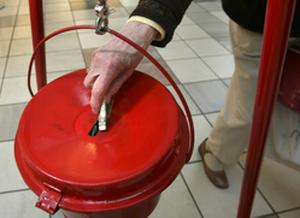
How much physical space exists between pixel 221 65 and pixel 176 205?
1083mm

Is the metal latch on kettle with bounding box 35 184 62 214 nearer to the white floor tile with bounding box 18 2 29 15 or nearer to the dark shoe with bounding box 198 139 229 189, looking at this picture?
the dark shoe with bounding box 198 139 229 189

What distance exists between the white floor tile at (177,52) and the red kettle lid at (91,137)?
147 centimetres

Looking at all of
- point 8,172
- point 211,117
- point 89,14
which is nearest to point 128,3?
point 89,14

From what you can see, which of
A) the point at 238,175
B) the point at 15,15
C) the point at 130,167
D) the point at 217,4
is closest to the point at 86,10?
the point at 15,15

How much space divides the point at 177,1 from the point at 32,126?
35 centimetres

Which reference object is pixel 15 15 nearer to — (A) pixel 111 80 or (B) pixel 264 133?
(A) pixel 111 80

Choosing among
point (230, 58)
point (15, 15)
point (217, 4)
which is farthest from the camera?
point (217, 4)

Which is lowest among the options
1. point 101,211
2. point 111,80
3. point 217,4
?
point 217,4

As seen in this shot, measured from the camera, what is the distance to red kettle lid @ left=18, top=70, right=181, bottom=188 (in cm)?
54

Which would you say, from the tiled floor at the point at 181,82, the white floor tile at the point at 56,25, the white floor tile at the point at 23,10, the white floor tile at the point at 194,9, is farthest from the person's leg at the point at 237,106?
the white floor tile at the point at 23,10

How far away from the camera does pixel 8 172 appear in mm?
1303

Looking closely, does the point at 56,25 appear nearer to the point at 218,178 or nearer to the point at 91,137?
the point at 218,178

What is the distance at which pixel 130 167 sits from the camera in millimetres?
542

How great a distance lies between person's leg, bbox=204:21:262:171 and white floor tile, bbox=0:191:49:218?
2.05ft
